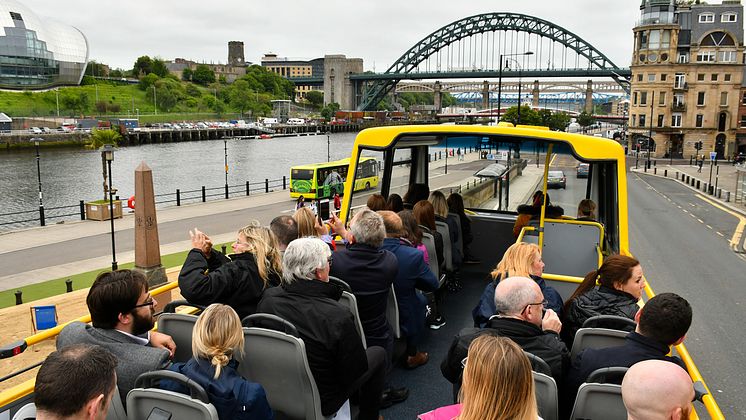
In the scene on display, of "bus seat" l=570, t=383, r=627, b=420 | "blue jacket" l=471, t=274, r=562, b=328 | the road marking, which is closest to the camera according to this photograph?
"bus seat" l=570, t=383, r=627, b=420

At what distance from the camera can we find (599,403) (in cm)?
355

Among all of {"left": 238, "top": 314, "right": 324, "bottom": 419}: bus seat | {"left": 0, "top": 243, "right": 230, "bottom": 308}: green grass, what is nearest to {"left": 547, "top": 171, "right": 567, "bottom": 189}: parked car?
{"left": 238, "top": 314, "right": 324, "bottom": 419}: bus seat

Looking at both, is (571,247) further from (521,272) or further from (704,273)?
(704,273)

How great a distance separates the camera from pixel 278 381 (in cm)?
408

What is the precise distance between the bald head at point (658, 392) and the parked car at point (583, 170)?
6.03 metres

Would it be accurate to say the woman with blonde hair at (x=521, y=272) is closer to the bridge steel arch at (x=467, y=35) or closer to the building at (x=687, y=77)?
the building at (x=687, y=77)

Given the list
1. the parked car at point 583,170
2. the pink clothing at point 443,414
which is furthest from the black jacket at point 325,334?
the parked car at point 583,170

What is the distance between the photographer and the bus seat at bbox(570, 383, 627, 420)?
350 cm

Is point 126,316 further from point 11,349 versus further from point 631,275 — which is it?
point 631,275

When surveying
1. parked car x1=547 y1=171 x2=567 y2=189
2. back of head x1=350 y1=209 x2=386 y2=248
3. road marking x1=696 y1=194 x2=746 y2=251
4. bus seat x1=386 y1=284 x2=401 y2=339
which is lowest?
road marking x1=696 y1=194 x2=746 y2=251

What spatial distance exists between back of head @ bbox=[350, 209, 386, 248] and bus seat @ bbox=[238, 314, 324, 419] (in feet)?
4.22

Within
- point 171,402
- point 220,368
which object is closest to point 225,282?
point 220,368

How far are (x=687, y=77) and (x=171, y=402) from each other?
3513 inches

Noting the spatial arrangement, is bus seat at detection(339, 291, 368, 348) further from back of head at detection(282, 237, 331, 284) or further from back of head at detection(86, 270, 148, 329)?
back of head at detection(86, 270, 148, 329)
